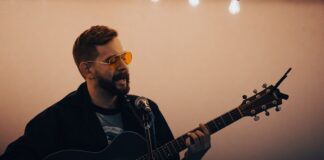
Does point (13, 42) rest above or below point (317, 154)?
above

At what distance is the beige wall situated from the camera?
299cm

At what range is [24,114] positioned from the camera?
9.64ft

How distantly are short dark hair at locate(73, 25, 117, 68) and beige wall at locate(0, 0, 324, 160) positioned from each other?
79 cm

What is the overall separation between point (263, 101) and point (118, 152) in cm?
92

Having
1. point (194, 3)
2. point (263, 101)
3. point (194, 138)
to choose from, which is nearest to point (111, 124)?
point (194, 138)

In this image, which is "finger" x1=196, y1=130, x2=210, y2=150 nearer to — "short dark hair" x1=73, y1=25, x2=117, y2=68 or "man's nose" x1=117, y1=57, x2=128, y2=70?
"man's nose" x1=117, y1=57, x2=128, y2=70

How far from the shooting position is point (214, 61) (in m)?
3.20

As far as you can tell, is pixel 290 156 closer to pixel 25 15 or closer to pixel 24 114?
pixel 24 114

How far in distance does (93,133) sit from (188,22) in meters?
1.61

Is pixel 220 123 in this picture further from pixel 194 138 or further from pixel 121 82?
pixel 121 82

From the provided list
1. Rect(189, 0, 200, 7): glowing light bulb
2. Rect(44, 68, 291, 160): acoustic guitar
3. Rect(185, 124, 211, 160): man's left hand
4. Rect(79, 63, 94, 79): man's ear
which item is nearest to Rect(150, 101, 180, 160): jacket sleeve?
Rect(44, 68, 291, 160): acoustic guitar

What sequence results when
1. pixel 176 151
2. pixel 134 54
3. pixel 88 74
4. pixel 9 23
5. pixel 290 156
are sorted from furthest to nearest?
pixel 290 156
pixel 134 54
pixel 9 23
pixel 88 74
pixel 176 151

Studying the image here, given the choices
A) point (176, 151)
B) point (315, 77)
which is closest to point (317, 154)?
point (315, 77)

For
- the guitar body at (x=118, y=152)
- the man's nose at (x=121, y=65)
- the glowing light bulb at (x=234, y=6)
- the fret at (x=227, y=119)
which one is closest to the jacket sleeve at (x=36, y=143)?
the guitar body at (x=118, y=152)
